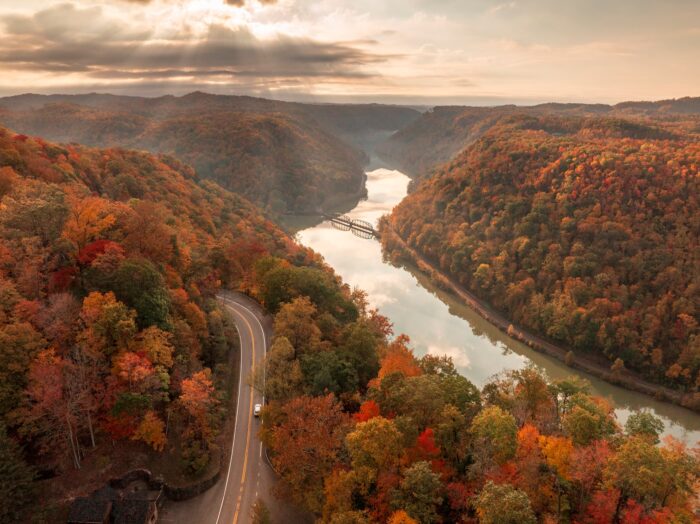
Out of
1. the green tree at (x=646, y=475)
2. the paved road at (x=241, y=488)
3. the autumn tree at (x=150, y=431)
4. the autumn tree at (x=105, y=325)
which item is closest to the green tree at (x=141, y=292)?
the autumn tree at (x=105, y=325)

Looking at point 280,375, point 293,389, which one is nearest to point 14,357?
point 280,375

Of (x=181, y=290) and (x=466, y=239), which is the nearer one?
(x=181, y=290)

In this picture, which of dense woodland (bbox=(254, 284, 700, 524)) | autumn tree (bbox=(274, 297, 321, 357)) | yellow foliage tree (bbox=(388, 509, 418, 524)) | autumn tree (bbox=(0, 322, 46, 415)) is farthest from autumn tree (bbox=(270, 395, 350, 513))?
autumn tree (bbox=(0, 322, 46, 415))

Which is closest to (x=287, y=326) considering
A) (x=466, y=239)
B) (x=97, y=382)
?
(x=97, y=382)

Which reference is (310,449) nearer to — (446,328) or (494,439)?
(494,439)

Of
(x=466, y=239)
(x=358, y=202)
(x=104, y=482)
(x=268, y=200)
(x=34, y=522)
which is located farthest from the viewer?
(x=358, y=202)

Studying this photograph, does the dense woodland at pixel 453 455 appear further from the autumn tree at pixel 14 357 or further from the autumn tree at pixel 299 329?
the autumn tree at pixel 14 357

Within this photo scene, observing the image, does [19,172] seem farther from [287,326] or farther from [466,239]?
[466,239]
